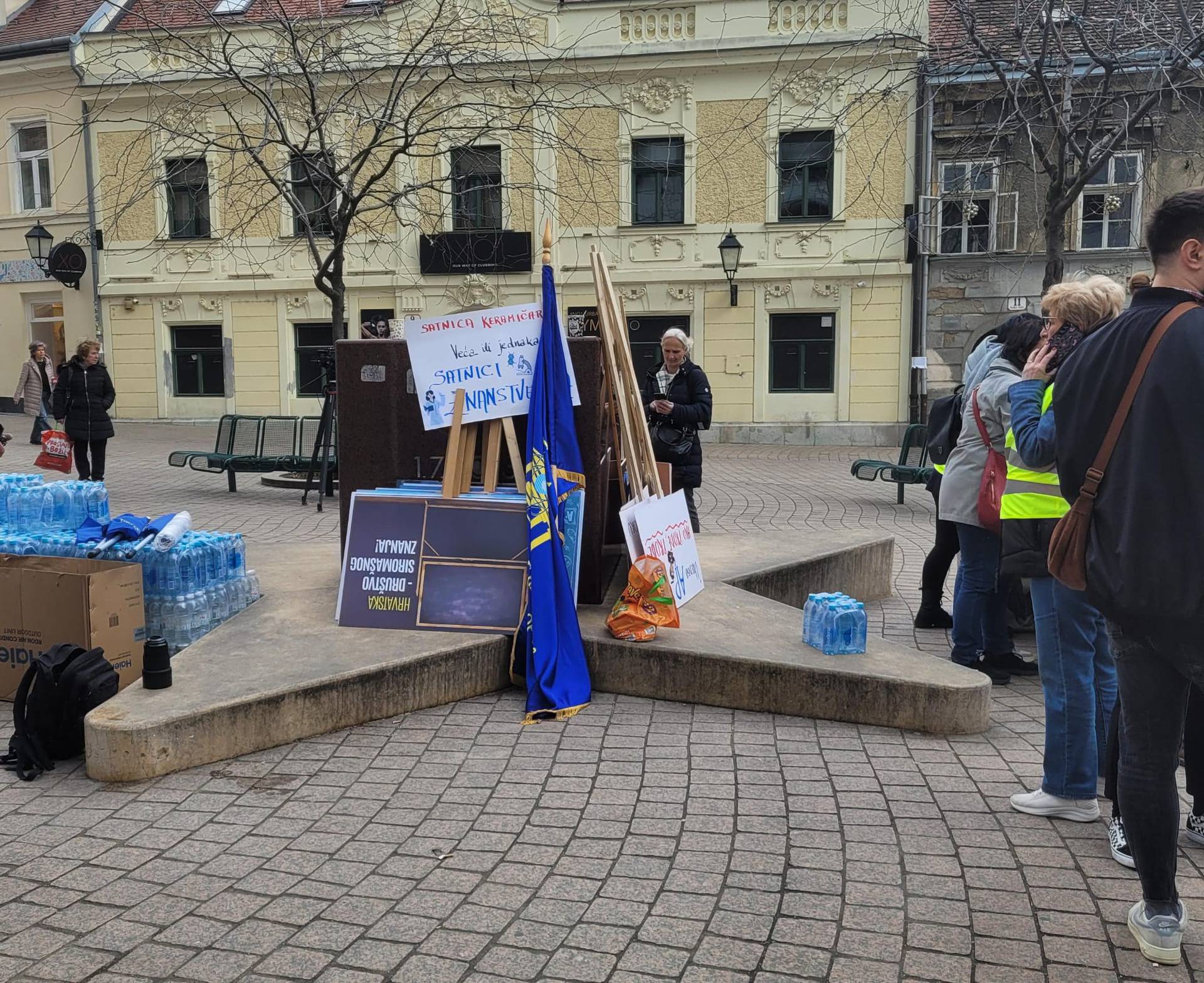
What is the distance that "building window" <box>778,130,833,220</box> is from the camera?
814 inches

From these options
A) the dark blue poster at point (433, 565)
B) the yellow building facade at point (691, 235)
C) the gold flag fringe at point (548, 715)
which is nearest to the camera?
the gold flag fringe at point (548, 715)

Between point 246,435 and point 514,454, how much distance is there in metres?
8.63

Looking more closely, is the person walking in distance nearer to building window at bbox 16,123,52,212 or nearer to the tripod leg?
the tripod leg

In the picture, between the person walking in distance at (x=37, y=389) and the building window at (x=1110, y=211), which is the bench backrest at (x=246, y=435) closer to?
the person walking in distance at (x=37, y=389)

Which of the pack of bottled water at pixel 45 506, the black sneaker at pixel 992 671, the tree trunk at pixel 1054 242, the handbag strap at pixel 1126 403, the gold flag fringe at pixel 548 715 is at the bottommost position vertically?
the black sneaker at pixel 992 671

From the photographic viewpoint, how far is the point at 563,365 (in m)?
5.12

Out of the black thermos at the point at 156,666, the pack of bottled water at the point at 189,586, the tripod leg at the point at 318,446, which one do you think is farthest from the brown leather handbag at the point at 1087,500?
→ the tripod leg at the point at 318,446

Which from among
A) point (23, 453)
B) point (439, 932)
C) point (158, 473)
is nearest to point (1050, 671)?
point (439, 932)

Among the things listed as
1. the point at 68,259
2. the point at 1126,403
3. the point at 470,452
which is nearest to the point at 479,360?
the point at 470,452

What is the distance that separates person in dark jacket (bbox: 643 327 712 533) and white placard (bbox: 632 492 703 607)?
65.4 inches

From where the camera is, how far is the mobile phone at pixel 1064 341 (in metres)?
3.71

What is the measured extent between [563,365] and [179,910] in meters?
2.95

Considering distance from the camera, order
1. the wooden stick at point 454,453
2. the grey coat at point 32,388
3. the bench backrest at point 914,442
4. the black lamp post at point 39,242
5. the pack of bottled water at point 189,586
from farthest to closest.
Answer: the black lamp post at point 39,242
the grey coat at point 32,388
the bench backrest at point 914,442
the wooden stick at point 454,453
the pack of bottled water at point 189,586

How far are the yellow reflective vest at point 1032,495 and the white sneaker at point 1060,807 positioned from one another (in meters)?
0.96
